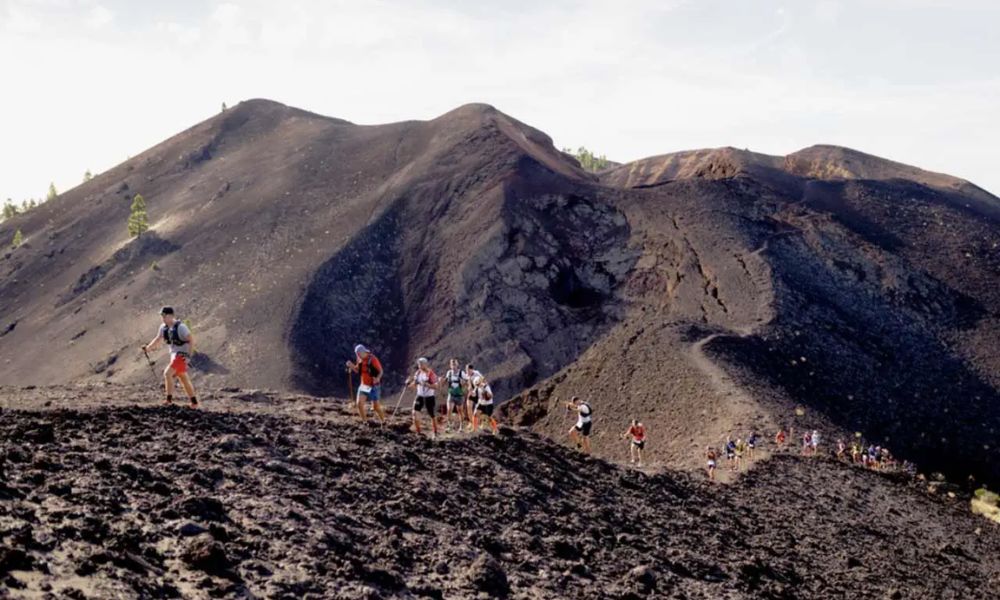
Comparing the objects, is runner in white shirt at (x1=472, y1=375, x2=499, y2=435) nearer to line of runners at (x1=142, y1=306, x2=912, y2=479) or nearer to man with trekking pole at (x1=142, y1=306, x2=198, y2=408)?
line of runners at (x1=142, y1=306, x2=912, y2=479)

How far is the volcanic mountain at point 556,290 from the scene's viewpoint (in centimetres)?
4094

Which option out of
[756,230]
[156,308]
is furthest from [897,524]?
[156,308]

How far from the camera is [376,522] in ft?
41.0

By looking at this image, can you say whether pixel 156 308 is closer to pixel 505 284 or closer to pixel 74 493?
pixel 505 284

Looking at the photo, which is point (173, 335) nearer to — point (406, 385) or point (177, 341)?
point (177, 341)

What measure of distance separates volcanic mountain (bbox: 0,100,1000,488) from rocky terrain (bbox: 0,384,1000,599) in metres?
10.5

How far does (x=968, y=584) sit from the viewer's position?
21031 millimetres

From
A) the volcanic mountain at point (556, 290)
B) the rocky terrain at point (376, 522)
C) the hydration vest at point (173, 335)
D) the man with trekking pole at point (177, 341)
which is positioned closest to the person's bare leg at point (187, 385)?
the man with trekking pole at point (177, 341)

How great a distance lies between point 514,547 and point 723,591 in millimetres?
3591

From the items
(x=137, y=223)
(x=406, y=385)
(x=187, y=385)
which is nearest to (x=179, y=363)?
(x=187, y=385)

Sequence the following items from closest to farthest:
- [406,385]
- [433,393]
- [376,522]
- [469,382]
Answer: [376,522]
[433,393]
[406,385]
[469,382]

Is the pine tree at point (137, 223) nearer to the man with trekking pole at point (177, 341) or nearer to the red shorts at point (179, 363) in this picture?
the man with trekking pole at point (177, 341)

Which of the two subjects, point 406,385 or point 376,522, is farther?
point 406,385

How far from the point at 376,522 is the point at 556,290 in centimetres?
4203
